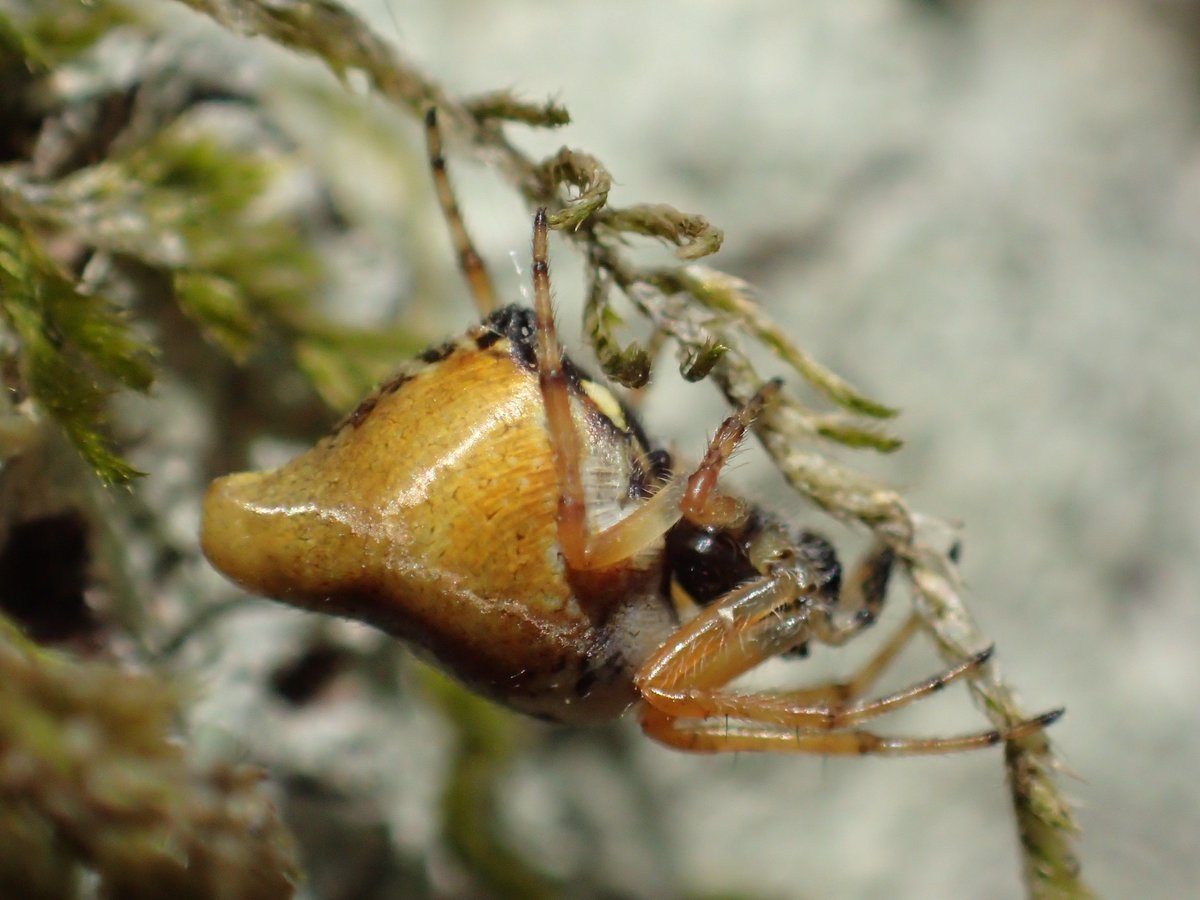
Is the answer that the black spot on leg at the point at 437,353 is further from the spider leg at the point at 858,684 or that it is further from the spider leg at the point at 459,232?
the spider leg at the point at 858,684

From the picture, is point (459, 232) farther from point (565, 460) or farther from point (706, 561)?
point (706, 561)

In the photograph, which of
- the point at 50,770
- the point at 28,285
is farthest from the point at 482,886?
the point at 28,285

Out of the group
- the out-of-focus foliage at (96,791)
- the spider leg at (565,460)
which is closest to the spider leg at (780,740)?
the spider leg at (565,460)

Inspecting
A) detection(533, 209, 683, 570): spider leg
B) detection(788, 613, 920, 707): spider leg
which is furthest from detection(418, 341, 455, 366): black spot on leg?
detection(788, 613, 920, 707): spider leg

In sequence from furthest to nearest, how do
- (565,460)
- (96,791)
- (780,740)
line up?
(780,740)
(565,460)
(96,791)

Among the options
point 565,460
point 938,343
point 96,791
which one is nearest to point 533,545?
point 565,460

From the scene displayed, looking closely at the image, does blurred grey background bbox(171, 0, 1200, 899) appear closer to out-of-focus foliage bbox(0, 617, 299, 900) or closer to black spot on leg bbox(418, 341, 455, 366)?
black spot on leg bbox(418, 341, 455, 366)
